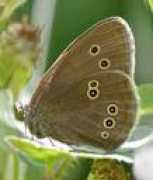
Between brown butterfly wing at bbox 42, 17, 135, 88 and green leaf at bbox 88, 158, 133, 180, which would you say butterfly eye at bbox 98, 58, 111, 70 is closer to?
brown butterfly wing at bbox 42, 17, 135, 88

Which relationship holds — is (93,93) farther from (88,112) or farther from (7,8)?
(7,8)

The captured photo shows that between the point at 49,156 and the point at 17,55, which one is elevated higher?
the point at 17,55

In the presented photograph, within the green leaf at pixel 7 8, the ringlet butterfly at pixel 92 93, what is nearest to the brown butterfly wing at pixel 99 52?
the ringlet butterfly at pixel 92 93

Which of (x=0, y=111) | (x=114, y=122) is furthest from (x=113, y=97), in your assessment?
(x=0, y=111)

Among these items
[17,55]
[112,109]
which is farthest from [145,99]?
[17,55]

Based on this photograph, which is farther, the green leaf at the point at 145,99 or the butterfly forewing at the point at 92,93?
the green leaf at the point at 145,99

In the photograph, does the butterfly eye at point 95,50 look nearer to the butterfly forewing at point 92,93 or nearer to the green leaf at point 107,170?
the butterfly forewing at point 92,93

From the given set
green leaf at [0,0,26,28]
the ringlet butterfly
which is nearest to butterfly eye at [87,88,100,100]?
the ringlet butterfly
